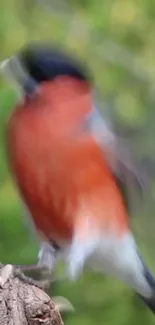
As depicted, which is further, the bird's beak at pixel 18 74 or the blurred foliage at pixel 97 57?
the blurred foliage at pixel 97 57

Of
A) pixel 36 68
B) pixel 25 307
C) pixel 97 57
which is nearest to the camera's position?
pixel 25 307

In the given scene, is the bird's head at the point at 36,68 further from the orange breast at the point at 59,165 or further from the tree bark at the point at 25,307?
the tree bark at the point at 25,307

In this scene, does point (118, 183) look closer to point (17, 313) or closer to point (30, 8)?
point (17, 313)

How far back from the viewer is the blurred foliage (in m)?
1.10

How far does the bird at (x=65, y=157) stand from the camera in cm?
81

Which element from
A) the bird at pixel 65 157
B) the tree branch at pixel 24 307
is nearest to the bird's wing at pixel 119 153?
the bird at pixel 65 157

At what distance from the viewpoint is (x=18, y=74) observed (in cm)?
80

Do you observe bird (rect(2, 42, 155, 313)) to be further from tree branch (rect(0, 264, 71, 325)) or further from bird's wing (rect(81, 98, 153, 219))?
tree branch (rect(0, 264, 71, 325))

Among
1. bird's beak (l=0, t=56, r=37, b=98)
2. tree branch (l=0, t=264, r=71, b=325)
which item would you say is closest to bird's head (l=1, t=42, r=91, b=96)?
bird's beak (l=0, t=56, r=37, b=98)

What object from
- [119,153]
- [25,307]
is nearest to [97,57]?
[119,153]

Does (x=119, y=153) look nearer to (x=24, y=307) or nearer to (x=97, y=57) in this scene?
(x=24, y=307)

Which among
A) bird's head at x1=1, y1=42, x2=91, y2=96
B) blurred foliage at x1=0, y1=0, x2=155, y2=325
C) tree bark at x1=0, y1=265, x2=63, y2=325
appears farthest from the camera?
blurred foliage at x1=0, y1=0, x2=155, y2=325

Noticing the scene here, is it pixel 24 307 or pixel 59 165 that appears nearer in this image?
pixel 24 307

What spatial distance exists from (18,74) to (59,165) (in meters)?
0.10
